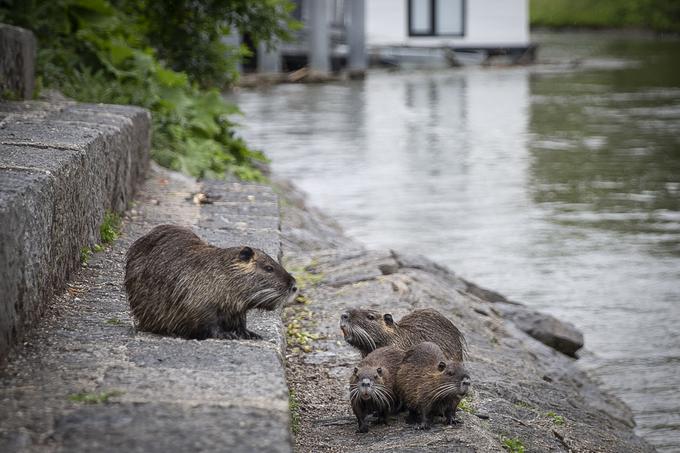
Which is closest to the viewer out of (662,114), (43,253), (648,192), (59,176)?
(43,253)

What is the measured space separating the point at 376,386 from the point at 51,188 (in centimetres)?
157

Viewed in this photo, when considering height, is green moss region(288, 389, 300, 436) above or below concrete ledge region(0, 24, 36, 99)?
below

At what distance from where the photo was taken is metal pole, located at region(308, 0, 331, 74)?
31266 mm

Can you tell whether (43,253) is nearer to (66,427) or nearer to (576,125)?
(66,427)

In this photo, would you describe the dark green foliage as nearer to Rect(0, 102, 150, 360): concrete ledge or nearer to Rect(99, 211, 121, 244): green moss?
Rect(0, 102, 150, 360): concrete ledge

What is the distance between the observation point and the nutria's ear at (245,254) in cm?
436

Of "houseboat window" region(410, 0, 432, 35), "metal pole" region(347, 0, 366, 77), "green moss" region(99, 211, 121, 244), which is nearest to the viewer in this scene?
"green moss" region(99, 211, 121, 244)

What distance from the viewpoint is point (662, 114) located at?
2350 cm

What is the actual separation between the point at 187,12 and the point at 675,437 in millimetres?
8438

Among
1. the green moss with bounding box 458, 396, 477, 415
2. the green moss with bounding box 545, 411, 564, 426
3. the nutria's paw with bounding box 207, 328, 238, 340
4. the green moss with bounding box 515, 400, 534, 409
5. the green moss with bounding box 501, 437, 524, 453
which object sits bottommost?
the green moss with bounding box 545, 411, 564, 426

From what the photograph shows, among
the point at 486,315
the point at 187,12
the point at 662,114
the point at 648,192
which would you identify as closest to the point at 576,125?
the point at 662,114

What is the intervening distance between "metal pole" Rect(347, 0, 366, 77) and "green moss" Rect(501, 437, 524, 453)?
28685mm

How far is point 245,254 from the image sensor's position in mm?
4359

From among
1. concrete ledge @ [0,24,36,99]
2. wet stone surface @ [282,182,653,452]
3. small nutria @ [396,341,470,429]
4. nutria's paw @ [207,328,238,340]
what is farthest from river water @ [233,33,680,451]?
concrete ledge @ [0,24,36,99]
